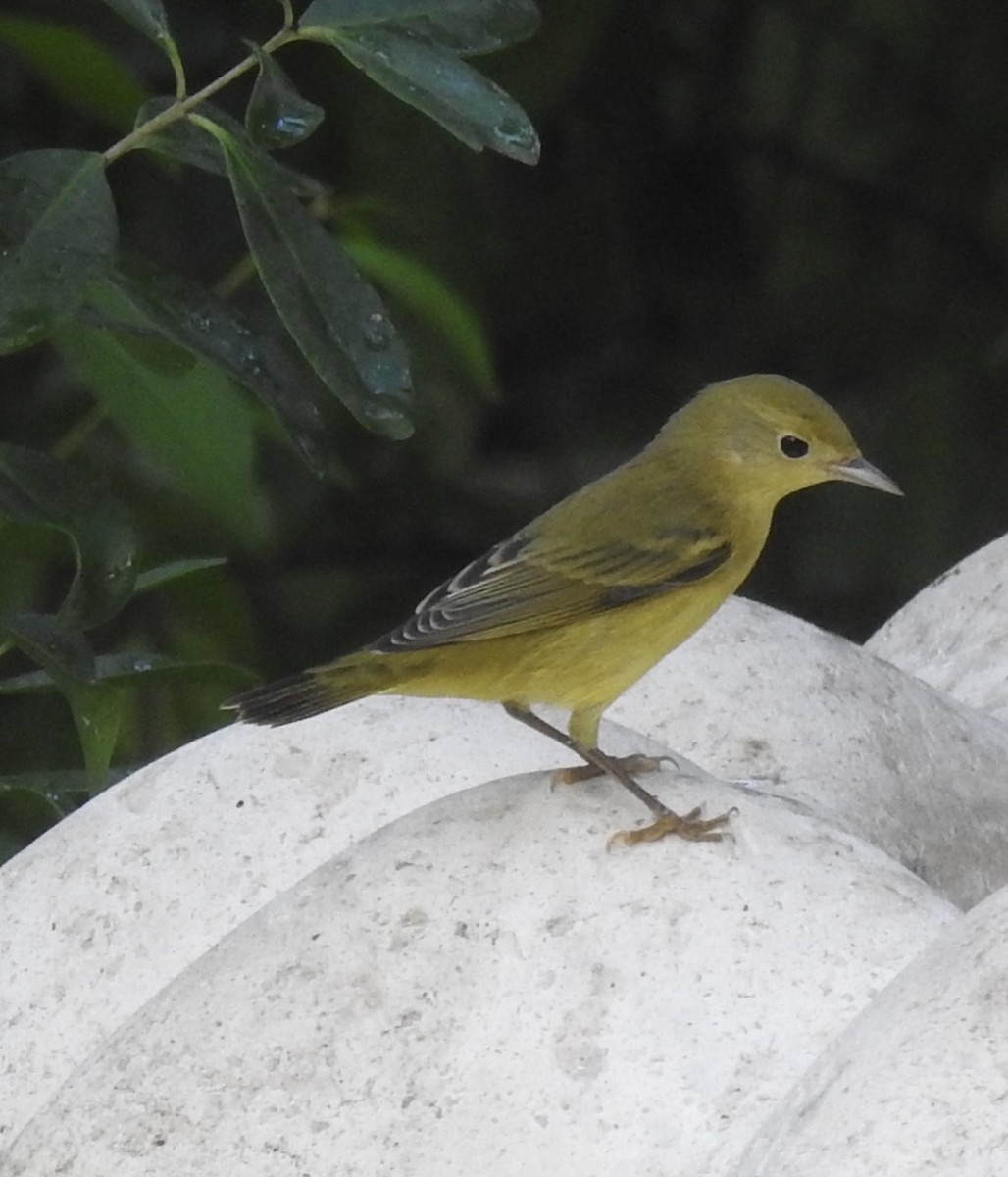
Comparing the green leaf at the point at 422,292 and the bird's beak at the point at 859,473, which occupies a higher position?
the bird's beak at the point at 859,473

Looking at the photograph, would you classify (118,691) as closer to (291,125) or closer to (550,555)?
(550,555)

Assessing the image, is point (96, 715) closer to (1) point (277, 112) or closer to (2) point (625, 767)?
(2) point (625, 767)

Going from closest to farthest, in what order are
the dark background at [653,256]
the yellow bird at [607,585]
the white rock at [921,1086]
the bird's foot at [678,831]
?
the white rock at [921,1086] → the bird's foot at [678,831] → the yellow bird at [607,585] → the dark background at [653,256]

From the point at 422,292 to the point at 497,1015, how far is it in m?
1.75

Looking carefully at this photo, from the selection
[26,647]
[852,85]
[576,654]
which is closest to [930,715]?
[576,654]

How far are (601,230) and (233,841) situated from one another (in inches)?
104

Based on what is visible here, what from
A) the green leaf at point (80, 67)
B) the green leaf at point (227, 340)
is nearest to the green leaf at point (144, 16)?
the green leaf at point (227, 340)

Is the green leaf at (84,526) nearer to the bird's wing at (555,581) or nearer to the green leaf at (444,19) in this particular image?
the bird's wing at (555,581)

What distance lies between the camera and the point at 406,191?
169 inches

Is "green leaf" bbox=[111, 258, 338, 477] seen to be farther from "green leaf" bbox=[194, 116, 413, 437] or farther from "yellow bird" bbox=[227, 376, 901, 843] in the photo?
"yellow bird" bbox=[227, 376, 901, 843]

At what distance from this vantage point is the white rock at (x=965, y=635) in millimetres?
3412

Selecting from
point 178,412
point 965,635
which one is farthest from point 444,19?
point 965,635

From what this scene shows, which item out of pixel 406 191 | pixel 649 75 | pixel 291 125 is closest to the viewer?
pixel 291 125

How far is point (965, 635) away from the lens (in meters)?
3.51
